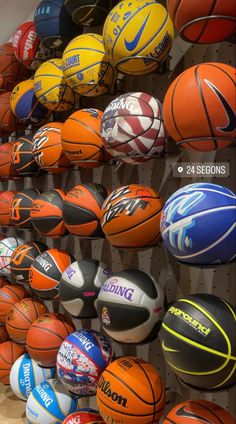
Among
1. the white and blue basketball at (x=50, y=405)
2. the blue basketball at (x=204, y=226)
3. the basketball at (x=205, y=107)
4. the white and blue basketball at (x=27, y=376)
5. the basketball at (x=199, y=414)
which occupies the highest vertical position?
the basketball at (x=205, y=107)

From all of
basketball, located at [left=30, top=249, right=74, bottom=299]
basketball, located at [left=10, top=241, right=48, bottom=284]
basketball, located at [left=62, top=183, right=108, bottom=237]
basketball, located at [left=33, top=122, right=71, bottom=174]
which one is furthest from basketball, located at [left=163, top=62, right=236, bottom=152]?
basketball, located at [left=10, top=241, right=48, bottom=284]

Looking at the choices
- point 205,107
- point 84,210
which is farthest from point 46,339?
point 205,107

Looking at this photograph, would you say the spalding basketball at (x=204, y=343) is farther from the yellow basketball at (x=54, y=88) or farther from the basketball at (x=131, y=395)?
the yellow basketball at (x=54, y=88)

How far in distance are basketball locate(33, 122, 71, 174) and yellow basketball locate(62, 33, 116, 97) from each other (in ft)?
1.25

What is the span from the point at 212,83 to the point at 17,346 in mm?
2312

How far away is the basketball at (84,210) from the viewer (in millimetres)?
1973

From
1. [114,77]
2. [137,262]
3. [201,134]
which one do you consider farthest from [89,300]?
[114,77]

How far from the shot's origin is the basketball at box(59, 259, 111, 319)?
197 centimetres

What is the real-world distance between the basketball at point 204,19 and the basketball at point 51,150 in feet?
3.50

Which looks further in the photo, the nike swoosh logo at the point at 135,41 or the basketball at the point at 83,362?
the basketball at the point at 83,362

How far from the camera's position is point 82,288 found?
197 cm

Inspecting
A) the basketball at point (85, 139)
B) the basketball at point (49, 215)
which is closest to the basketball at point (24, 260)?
the basketball at point (49, 215)

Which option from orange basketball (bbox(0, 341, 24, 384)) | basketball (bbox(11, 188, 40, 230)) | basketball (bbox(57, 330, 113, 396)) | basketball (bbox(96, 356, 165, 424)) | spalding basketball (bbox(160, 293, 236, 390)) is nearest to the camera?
spalding basketball (bbox(160, 293, 236, 390))

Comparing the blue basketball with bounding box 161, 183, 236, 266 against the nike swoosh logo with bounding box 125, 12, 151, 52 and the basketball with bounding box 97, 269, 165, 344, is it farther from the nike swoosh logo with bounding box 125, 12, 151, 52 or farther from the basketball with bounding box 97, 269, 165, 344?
the nike swoosh logo with bounding box 125, 12, 151, 52
